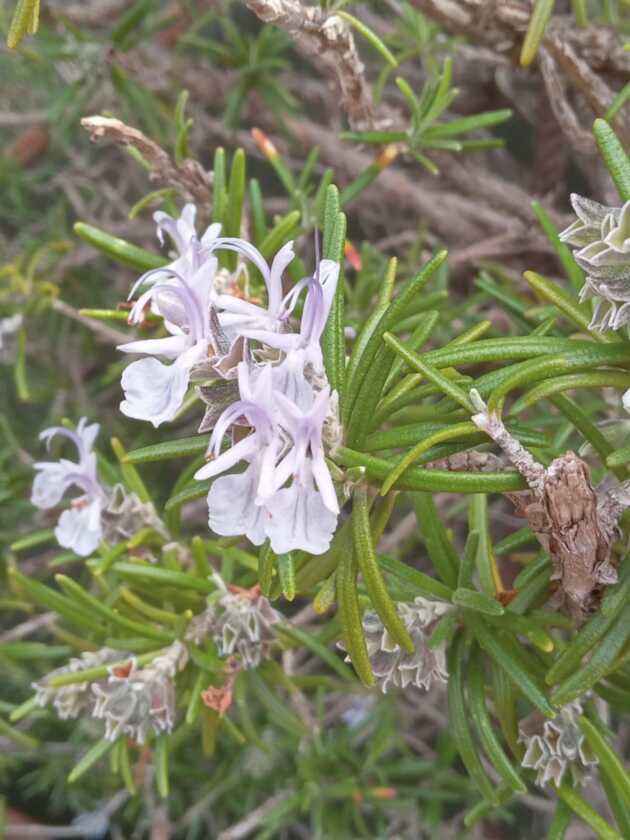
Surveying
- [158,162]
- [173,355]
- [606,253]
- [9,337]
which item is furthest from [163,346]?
[9,337]

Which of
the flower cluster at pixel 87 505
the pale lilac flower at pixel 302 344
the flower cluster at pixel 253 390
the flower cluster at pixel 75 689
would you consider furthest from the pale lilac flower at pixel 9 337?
the pale lilac flower at pixel 302 344

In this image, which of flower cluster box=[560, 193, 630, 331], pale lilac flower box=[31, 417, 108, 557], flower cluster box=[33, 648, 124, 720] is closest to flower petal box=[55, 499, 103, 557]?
pale lilac flower box=[31, 417, 108, 557]

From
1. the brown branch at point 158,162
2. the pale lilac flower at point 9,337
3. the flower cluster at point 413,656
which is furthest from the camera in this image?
the pale lilac flower at point 9,337

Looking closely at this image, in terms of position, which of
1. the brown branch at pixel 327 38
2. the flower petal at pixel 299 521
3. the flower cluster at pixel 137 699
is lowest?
the flower cluster at pixel 137 699

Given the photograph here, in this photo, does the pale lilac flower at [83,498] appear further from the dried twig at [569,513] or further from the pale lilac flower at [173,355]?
the dried twig at [569,513]

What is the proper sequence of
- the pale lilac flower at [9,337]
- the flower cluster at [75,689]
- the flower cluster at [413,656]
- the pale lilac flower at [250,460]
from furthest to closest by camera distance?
1. the pale lilac flower at [9,337]
2. the flower cluster at [75,689]
3. the flower cluster at [413,656]
4. the pale lilac flower at [250,460]

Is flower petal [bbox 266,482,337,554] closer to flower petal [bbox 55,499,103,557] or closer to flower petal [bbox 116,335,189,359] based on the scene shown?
flower petal [bbox 116,335,189,359]

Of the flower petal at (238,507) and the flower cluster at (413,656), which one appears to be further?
the flower cluster at (413,656)
